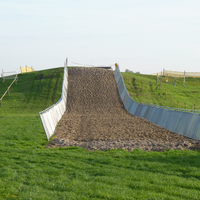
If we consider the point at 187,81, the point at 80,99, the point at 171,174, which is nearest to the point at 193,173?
the point at 171,174

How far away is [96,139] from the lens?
2012 cm

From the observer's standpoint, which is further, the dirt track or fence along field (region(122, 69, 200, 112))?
fence along field (region(122, 69, 200, 112))

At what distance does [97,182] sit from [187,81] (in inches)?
2630

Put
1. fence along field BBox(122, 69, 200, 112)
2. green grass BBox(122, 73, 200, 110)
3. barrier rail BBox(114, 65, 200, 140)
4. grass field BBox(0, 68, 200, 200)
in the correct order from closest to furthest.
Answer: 1. grass field BBox(0, 68, 200, 200)
2. barrier rail BBox(114, 65, 200, 140)
3. fence along field BBox(122, 69, 200, 112)
4. green grass BBox(122, 73, 200, 110)

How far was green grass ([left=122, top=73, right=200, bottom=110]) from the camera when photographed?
52453 mm

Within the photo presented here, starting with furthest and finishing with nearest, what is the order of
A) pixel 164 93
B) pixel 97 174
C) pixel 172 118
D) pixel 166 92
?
1. pixel 166 92
2. pixel 164 93
3. pixel 172 118
4. pixel 97 174

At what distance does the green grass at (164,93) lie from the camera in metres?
52.5

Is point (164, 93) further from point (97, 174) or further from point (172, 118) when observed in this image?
point (97, 174)

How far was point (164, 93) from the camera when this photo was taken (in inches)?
2280

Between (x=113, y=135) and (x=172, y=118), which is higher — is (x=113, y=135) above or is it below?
below

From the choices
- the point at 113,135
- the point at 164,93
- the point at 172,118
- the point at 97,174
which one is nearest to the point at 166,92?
the point at 164,93

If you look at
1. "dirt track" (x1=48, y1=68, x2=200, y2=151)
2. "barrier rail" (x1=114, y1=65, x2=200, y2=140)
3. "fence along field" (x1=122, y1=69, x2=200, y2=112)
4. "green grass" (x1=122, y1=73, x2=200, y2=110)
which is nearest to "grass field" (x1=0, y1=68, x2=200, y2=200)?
"dirt track" (x1=48, y1=68, x2=200, y2=151)

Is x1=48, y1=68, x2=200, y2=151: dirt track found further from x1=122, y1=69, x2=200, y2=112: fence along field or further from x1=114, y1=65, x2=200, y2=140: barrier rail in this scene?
x1=122, y1=69, x2=200, y2=112: fence along field

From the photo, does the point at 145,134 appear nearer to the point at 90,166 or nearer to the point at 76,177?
the point at 90,166
